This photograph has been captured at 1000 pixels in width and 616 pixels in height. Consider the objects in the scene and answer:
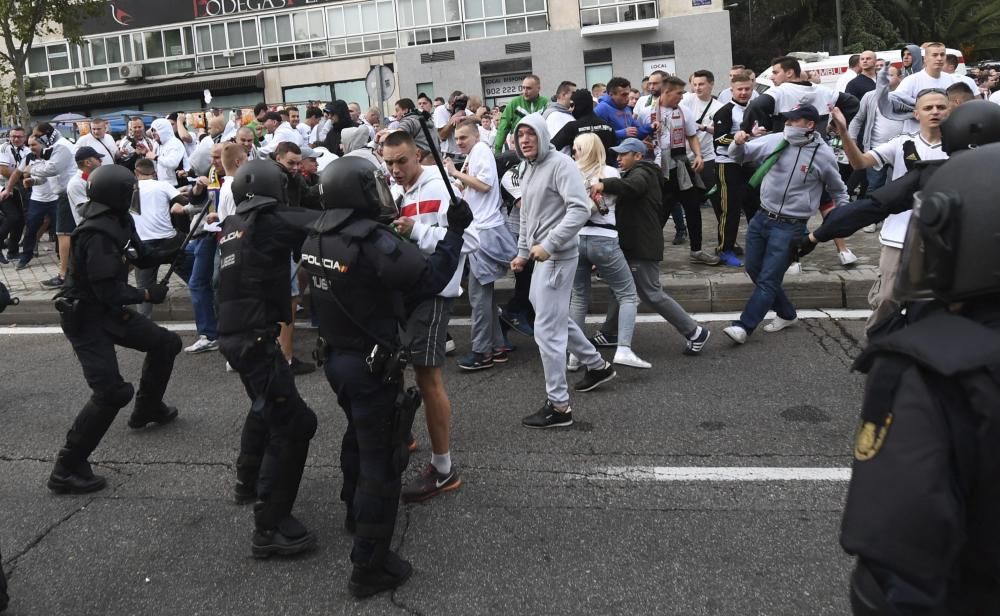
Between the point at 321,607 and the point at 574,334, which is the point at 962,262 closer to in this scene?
the point at 321,607

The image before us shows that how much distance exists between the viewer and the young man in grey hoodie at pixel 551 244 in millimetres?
5164

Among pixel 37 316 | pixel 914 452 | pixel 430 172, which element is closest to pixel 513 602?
pixel 914 452

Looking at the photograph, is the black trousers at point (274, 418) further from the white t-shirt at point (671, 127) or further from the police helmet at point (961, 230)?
the white t-shirt at point (671, 127)

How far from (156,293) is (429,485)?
6.86ft

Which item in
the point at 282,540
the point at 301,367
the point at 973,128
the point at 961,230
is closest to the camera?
Answer: the point at 961,230

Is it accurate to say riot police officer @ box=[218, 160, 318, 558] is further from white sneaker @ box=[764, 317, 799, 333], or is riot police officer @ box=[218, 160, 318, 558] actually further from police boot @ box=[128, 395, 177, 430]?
white sneaker @ box=[764, 317, 799, 333]

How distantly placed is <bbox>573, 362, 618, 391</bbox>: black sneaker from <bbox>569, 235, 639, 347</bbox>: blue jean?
421 millimetres

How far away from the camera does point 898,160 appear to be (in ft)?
17.9

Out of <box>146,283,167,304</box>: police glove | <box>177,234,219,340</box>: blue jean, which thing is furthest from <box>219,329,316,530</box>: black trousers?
<box>177,234,219,340</box>: blue jean

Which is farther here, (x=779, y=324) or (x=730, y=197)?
(x=730, y=197)

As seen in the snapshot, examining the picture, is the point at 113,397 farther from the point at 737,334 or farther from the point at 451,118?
the point at 451,118

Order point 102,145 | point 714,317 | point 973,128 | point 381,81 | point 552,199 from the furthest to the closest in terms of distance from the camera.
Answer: point 102,145 → point 381,81 → point 714,317 → point 552,199 → point 973,128

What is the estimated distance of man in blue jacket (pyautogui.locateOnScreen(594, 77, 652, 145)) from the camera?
8.79 m

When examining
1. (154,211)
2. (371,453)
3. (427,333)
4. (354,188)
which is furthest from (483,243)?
(154,211)
